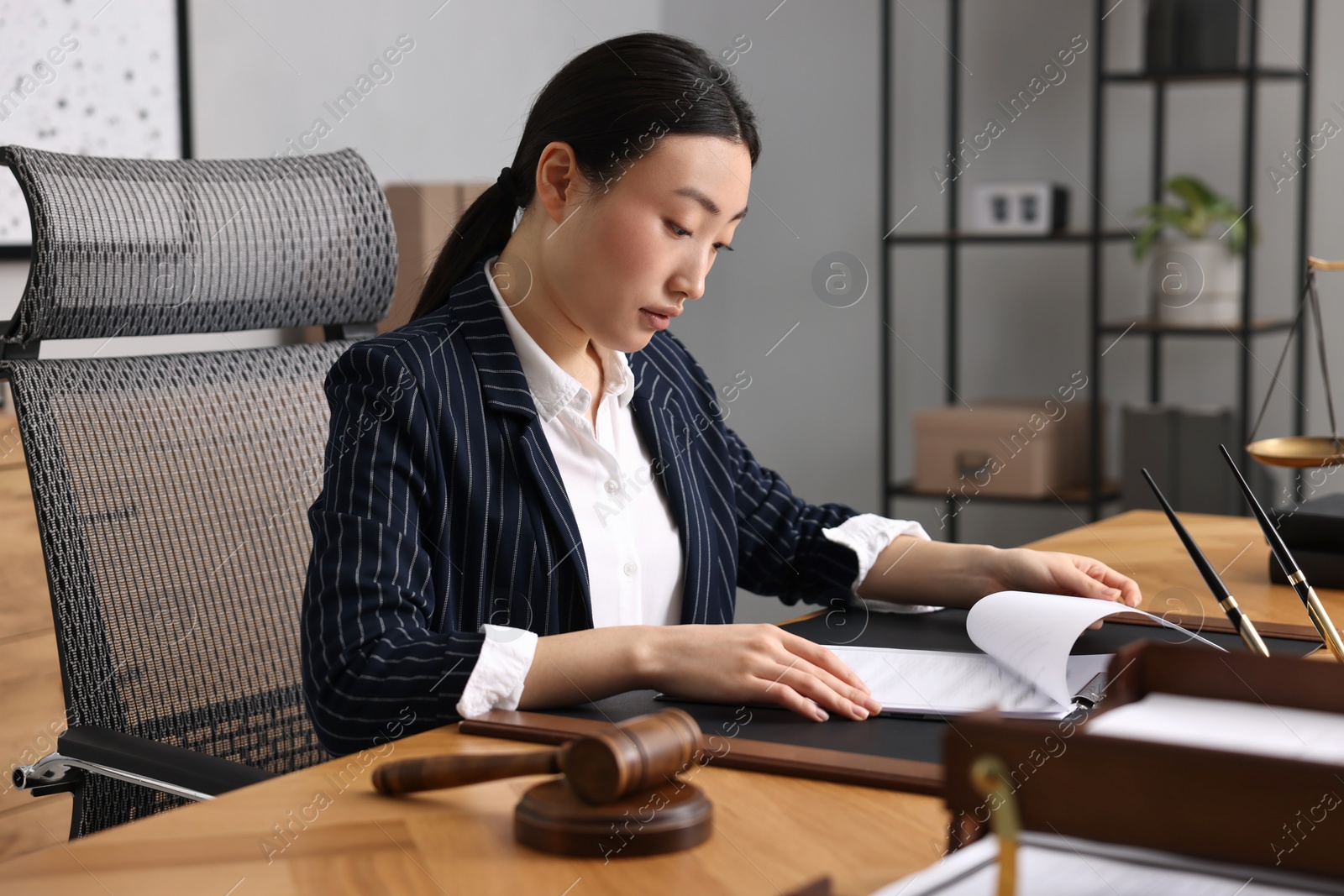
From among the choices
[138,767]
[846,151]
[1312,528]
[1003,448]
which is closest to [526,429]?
[138,767]

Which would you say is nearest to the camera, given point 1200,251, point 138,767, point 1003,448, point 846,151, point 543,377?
point 138,767

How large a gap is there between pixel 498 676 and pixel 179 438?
1.85 feet

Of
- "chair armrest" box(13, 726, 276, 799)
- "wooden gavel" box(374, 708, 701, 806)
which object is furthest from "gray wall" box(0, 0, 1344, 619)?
"wooden gavel" box(374, 708, 701, 806)

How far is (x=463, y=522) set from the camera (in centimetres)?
113

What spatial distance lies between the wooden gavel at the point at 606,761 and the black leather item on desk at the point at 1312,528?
87 cm

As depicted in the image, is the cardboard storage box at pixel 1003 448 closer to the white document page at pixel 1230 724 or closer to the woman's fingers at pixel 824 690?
the woman's fingers at pixel 824 690

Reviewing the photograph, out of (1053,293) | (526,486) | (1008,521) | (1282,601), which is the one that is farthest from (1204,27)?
(526,486)

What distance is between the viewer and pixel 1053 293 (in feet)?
10.9

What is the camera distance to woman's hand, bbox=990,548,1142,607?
1.17m

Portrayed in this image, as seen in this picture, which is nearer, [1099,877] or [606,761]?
[1099,877]

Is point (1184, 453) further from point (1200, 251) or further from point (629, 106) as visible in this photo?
point (629, 106)

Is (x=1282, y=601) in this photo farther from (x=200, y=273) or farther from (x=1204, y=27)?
(x=1204, y=27)

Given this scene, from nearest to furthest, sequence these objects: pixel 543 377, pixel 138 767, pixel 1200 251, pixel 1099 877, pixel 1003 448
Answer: pixel 1099 877 → pixel 138 767 → pixel 543 377 → pixel 1200 251 → pixel 1003 448

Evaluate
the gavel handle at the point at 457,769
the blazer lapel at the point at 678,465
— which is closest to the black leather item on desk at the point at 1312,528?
the blazer lapel at the point at 678,465
